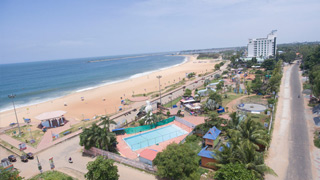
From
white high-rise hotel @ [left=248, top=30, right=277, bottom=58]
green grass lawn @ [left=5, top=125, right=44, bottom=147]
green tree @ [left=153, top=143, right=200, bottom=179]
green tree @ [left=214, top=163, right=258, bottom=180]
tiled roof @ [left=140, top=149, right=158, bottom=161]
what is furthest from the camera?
white high-rise hotel @ [left=248, top=30, right=277, bottom=58]

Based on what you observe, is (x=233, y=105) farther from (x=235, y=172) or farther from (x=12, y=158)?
(x=12, y=158)

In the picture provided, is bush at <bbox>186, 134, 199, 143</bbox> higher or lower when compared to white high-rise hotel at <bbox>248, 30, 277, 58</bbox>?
lower

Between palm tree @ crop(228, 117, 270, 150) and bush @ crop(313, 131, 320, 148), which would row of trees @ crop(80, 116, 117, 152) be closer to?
palm tree @ crop(228, 117, 270, 150)

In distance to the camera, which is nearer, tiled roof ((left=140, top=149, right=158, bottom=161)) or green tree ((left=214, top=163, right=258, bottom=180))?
green tree ((left=214, top=163, right=258, bottom=180))

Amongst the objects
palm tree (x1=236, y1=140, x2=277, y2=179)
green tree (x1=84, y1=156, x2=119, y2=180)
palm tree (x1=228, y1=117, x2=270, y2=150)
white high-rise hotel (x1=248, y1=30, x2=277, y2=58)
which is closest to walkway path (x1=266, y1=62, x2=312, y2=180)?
palm tree (x1=228, y1=117, x2=270, y2=150)

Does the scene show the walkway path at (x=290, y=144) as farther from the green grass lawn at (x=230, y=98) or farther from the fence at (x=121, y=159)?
the fence at (x=121, y=159)

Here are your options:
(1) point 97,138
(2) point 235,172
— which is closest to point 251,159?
(2) point 235,172
